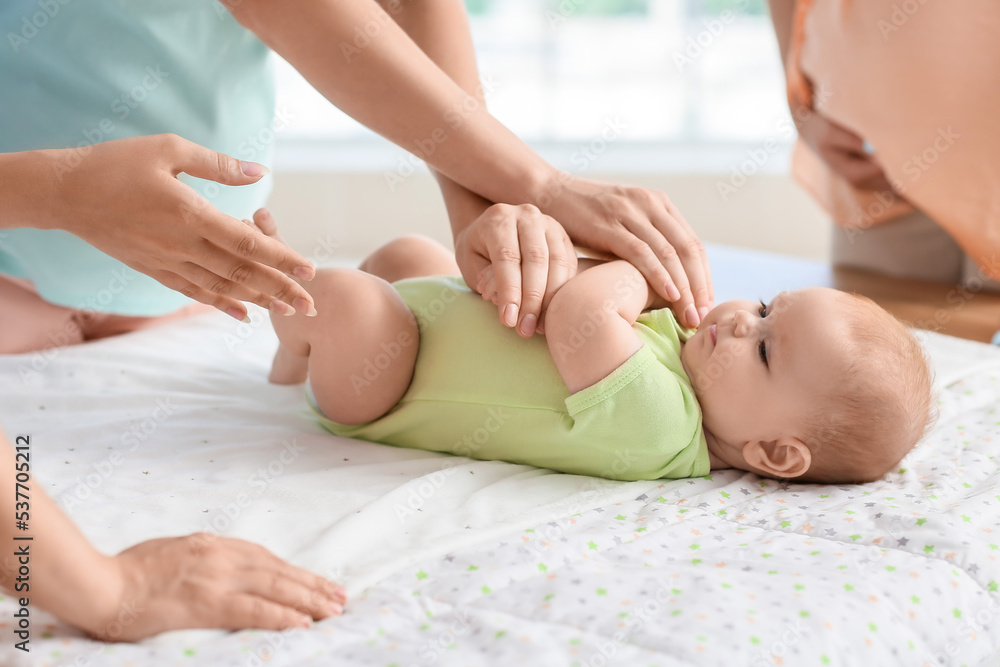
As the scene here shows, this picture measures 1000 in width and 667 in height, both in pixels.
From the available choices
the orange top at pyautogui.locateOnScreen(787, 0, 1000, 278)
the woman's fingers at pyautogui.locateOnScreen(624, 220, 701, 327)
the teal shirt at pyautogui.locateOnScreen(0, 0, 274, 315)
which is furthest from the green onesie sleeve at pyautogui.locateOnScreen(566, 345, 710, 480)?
the orange top at pyautogui.locateOnScreen(787, 0, 1000, 278)

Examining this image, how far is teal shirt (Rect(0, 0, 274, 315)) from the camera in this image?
1.23 m

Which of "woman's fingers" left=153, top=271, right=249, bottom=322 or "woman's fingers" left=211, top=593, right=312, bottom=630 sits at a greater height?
"woman's fingers" left=153, top=271, right=249, bottom=322

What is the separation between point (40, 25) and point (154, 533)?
0.81 metres

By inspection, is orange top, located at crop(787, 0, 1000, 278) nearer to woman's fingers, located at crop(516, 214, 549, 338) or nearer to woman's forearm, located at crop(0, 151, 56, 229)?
woman's fingers, located at crop(516, 214, 549, 338)

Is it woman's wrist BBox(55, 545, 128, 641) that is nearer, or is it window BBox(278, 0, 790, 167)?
woman's wrist BBox(55, 545, 128, 641)

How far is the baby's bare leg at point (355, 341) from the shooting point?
1007 mm

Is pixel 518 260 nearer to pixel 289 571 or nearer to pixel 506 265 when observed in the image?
pixel 506 265

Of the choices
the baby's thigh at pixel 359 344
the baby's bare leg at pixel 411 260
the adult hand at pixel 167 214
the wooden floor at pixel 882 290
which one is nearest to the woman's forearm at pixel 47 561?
the adult hand at pixel 167 214

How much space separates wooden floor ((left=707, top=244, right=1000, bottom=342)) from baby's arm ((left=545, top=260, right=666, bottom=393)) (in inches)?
44.2

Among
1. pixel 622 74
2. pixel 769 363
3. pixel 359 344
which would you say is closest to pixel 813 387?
pixel 769 363

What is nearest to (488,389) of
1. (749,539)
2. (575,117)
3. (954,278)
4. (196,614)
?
(749,539)

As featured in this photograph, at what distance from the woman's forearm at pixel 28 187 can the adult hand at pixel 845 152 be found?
80.5 inches

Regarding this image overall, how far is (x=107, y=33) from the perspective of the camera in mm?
1263

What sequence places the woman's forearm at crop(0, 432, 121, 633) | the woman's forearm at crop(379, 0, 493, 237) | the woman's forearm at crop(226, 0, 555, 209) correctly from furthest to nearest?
the woman's forearm at crop(379, 0, 493, 237) < the woman's forearm at crop(226, 0, 555, 209) < the woman's forearm at crop(0, 432, 121, 633)
